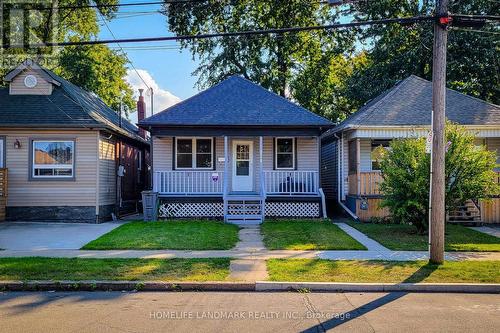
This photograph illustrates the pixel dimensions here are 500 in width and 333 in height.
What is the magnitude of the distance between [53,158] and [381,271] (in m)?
13.3

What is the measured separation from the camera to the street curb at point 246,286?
7.75 meters

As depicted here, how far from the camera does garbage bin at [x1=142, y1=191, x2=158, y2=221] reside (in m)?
17.3

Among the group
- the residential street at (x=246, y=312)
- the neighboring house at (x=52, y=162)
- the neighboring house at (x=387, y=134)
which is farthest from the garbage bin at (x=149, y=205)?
the residential street at (x=246, y=312)

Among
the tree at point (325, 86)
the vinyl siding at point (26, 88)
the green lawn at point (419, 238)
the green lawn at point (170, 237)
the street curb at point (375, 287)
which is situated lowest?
the street curb at point (375, 287)

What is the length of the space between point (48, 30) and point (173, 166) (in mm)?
19654

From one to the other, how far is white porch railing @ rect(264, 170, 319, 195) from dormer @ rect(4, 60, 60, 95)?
9600 mm

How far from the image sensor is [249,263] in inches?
377

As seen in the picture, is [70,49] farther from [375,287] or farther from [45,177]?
[375,287]

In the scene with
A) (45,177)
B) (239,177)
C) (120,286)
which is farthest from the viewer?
(239,177)

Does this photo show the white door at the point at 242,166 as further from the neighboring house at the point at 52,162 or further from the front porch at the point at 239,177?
the neighboring house at the point at 52,162

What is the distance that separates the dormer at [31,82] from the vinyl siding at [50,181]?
7.06ft

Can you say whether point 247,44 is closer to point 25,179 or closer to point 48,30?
point 48,30

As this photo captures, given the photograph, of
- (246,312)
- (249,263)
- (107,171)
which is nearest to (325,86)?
(107,171)

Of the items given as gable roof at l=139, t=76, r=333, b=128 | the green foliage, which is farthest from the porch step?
the green foliage
